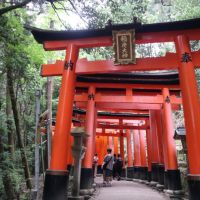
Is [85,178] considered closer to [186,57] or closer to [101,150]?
[186,57]

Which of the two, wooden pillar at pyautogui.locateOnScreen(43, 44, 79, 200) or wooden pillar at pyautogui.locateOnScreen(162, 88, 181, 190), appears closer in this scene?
wooden pillar at pyautogui.locateOnScreen(43, 44, 79, 200)

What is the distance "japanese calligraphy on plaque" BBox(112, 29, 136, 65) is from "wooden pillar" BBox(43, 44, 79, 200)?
142 cm

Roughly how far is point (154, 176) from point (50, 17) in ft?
35.5

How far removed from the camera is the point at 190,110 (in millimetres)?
8484

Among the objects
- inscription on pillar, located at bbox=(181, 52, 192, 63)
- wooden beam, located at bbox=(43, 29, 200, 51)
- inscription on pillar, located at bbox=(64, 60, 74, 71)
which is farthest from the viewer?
inscription on pillar, located at bbox=(64, 60, 74, 71)

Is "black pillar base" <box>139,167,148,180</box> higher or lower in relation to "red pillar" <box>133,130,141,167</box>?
lower

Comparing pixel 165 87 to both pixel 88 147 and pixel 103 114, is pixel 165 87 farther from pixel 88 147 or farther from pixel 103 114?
pixel 103 114

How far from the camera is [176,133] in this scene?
11.5 m

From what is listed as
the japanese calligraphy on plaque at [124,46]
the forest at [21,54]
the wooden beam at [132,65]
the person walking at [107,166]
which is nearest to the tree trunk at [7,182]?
the forest at [21,54]

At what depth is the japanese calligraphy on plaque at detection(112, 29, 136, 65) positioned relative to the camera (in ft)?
31.6

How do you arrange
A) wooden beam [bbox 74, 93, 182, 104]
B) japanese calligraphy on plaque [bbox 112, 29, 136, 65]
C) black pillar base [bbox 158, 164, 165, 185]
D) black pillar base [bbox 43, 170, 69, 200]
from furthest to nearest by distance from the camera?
black pillar base [bbox 158, 164, 165, 185], wooden beam [bbox 74, 93, 182, 104], japanese calligraphy on plaque [bbox 112, 29, 136, 65], black pillar base [bbox 43, 170, 69, 200]

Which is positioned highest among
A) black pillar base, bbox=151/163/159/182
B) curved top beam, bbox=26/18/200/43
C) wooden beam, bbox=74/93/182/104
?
curved top beam, bbox=26/18/200/43

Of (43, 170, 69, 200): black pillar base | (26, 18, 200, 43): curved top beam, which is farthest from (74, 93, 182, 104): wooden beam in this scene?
(43, 170, 69, 200): black pillar base

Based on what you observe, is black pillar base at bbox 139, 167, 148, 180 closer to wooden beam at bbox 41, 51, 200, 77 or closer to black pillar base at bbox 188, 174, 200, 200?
wooden beam at bbox 41, 51, 200, 77
